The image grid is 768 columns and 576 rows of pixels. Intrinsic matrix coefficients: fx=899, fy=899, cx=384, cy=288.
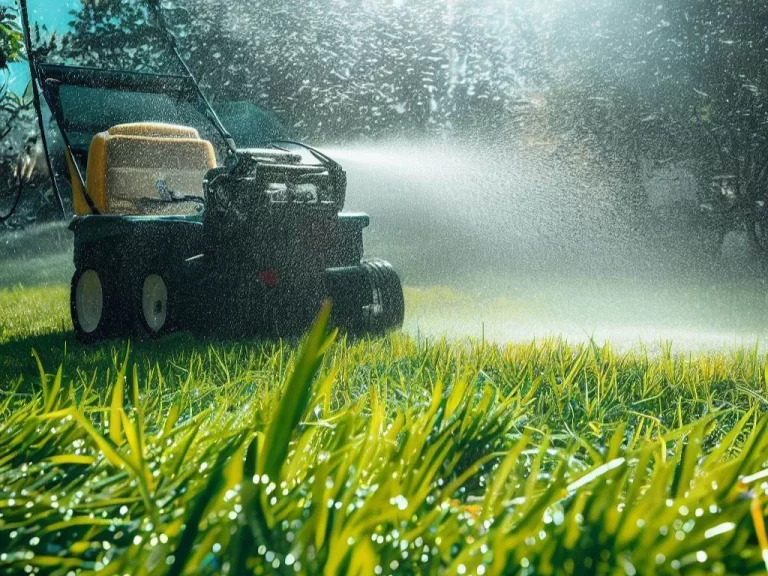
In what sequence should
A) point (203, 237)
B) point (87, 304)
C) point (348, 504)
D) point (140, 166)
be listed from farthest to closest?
point (140, 166), point (87, 304), point (203, 237), point (348, 504)

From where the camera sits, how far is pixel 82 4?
31.5ft

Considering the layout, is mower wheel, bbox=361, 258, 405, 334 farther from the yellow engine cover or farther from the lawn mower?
the yellow engine cover

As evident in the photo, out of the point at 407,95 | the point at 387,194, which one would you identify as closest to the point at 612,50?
the point at 407,95

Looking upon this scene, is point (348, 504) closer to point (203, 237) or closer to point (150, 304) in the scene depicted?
point (203, 237)

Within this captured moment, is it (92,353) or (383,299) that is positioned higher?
(383,299)

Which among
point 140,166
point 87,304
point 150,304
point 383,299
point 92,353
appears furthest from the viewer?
point 140,166

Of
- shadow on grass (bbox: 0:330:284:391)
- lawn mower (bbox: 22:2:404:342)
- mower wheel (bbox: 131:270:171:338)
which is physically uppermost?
lawn mower (bbox: 22:2:404:342)

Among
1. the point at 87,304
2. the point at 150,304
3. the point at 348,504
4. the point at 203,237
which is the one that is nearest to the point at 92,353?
the point at 150,304

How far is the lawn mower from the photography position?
13.6 feet

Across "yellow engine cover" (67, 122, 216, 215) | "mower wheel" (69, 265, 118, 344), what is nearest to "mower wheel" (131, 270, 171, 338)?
"mower wheel" (69, 265, 118, 344)

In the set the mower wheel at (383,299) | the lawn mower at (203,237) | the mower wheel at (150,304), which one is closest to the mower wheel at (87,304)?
the lawn mower at (203,237)

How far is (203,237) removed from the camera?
4207 mm

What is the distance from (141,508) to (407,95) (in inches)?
424

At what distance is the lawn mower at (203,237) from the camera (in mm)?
4156
